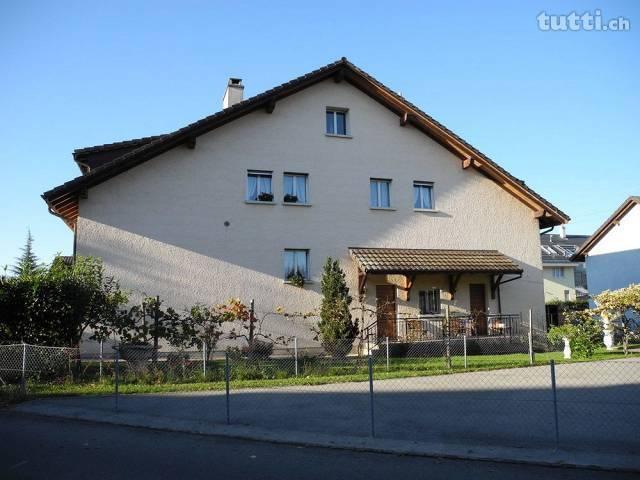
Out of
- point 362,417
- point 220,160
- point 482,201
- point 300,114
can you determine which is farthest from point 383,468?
point 482,201

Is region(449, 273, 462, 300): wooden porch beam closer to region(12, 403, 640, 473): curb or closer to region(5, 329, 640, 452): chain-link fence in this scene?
region(5, 329, 640, 452): chain-link fence

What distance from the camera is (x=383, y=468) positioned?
6.38 meters

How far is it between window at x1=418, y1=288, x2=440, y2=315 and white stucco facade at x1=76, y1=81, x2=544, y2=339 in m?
0.31

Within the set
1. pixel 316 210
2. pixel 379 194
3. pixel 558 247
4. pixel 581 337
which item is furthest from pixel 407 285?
pixel 558 247

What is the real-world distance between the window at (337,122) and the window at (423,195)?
11.8ft

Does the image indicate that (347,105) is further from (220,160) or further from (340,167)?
(220,160)

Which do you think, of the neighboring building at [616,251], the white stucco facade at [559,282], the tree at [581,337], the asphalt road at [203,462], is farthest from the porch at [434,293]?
the white stucco facade at [559,282]

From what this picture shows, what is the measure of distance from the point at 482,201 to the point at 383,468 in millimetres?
18351

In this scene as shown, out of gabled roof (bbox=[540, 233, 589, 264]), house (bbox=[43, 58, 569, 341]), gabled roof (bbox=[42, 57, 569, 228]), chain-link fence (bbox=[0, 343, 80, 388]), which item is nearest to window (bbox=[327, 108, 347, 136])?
house (bbox=[43, 58, 569, 341])

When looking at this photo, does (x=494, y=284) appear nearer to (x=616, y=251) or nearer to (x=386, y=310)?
(x=386, y=310)

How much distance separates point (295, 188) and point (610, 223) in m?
20.4

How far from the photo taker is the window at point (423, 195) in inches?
877

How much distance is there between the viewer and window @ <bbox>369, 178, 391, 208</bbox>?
21630mm

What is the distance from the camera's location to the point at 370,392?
7809mm
